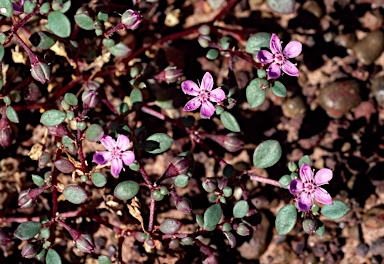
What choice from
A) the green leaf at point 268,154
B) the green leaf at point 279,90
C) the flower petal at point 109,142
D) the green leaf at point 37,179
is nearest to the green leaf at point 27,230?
the green leaf at point 37,179

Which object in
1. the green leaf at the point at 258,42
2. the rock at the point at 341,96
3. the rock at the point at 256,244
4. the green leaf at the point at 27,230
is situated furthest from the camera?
the rock at the point at 341,96

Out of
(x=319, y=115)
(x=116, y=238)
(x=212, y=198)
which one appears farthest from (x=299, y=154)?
(x=116, y=238)

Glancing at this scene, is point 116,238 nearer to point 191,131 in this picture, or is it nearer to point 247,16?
point 191,131

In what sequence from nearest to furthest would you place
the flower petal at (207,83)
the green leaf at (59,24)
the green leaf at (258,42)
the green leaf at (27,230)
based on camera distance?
the green leaf at (59,24) < the green leaf at (27,230) < the flower petal at (207,83) < the green leaf at (258,42)

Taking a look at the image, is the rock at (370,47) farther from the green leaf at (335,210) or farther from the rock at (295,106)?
the green leaf at (335,210)

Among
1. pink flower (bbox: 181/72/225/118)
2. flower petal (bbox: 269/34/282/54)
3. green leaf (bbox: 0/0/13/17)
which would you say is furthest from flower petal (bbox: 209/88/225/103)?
green leaf (bbox: 0/0/13/17)

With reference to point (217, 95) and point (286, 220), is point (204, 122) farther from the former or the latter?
point (286, 220)
